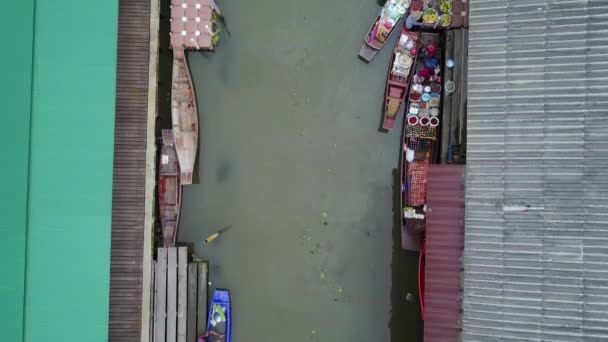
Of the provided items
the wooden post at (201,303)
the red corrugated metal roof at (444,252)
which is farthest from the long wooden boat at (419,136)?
the wooden post at (201,303)

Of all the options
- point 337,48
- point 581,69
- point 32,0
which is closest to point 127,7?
point 32,0

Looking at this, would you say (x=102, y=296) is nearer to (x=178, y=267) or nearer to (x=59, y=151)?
(x=178, y=267)

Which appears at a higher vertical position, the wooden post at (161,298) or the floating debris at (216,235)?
the floating debris at (216,235)

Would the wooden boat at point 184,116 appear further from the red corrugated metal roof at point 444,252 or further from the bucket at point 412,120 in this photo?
the red corrugated metal roof at point 444,252

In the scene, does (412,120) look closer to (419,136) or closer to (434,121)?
(419,136)

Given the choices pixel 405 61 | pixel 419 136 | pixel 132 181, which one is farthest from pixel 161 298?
pixel 405 61

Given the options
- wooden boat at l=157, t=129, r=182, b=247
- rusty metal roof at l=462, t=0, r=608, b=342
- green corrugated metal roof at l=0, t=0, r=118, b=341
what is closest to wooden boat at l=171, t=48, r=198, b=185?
wooden boat at l=157, t=129, r=182, b=247

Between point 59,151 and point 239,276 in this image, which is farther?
point 239,276
